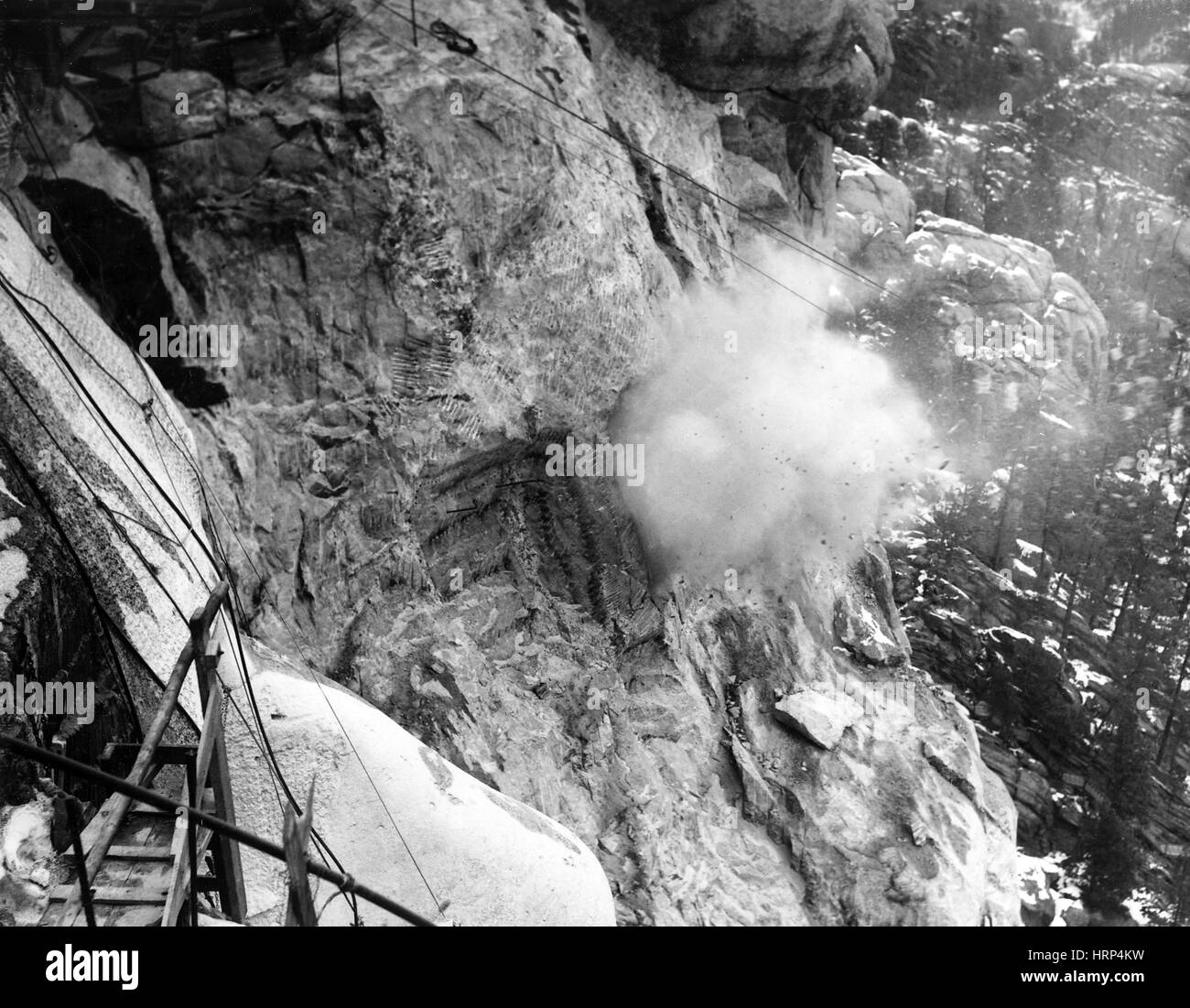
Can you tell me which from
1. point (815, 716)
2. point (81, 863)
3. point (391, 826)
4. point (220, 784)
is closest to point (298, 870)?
point (81, 863)

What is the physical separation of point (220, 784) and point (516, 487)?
6.92 meters

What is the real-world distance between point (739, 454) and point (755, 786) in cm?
438

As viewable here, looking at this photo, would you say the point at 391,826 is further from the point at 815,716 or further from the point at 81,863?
the point at 815,716

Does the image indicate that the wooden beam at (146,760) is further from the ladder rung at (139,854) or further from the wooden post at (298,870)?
the wooden post at (298,870)

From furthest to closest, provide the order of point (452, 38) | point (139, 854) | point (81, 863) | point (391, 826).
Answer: point (452, 38), point (391, 826), point (139, 854), point (81, 863)

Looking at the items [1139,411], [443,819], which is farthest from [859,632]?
[1139,411]

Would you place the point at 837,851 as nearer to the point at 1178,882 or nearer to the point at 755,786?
the point at 755,786

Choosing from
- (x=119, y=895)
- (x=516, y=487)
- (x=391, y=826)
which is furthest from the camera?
(x=516, y=487)

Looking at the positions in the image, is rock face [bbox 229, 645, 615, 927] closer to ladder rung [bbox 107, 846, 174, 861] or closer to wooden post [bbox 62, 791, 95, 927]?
ladder rung [bbox 107, 846, 174, 861]

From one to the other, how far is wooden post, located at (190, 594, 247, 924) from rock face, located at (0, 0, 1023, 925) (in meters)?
2.39

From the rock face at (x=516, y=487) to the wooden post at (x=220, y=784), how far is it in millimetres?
2394

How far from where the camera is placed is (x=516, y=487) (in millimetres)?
12328

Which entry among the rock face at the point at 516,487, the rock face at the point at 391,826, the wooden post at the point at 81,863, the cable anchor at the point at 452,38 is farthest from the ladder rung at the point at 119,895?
the cable anchor at the point at 452,38

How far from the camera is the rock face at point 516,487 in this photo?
35.2 feet
